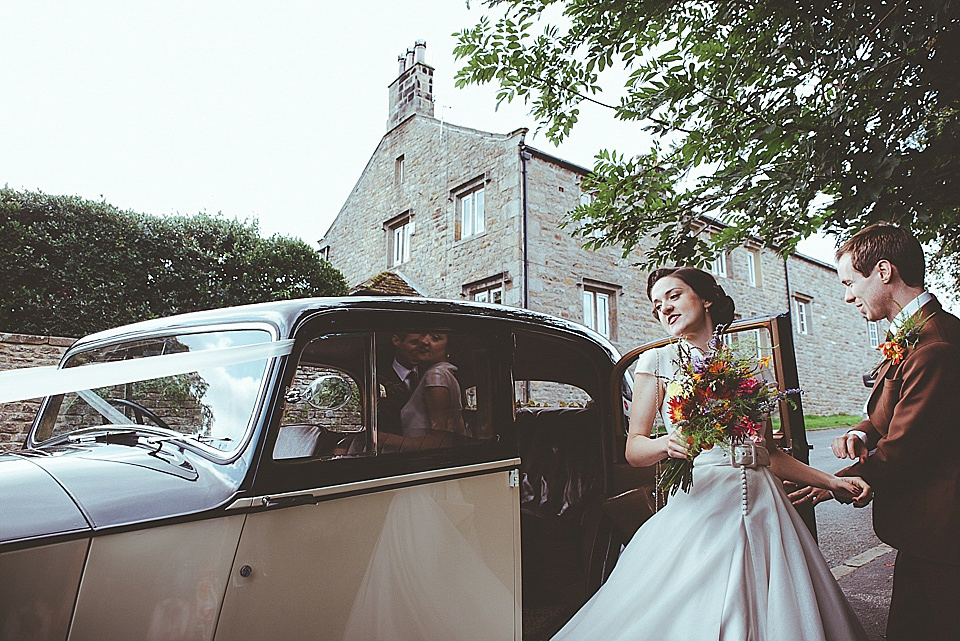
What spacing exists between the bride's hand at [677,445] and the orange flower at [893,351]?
0.84 m

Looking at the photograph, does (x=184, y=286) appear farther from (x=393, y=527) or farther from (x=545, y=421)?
(x=393, y=527)

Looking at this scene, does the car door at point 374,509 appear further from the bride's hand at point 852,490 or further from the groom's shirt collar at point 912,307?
the groom's shirt collar at point 912,307

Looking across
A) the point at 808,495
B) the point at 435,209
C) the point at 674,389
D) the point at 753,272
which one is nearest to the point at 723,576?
the point at 808,495

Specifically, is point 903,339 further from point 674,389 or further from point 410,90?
point 410,90

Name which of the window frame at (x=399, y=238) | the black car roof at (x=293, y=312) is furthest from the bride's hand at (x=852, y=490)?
the window frame at (x=399, y=238)

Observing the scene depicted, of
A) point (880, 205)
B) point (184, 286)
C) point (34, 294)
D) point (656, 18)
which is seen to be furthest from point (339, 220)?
point (880, 205)

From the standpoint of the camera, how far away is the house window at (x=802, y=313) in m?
7.13

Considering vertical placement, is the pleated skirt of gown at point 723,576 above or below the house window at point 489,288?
below

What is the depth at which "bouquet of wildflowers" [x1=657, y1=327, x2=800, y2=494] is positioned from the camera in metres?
2.10

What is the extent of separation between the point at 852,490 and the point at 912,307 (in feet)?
2.35

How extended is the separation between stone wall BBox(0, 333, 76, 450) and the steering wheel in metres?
2.73

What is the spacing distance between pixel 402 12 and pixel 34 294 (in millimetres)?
4614

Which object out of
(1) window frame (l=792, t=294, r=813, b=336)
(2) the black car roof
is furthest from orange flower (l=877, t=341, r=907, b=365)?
(1) window frame (l=792, t=294, r=813, b=336)

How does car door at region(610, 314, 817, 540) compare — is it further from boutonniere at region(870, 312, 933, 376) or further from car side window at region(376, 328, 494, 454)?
car side window at region(376, 328, 494, 454)
